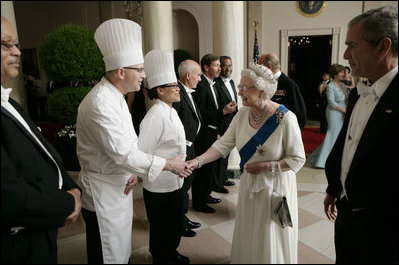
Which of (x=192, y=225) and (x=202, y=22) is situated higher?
(x=202, y=22)

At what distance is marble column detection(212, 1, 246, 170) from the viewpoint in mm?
4512

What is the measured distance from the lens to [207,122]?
3723 millimetres

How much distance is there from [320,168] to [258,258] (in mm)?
4614

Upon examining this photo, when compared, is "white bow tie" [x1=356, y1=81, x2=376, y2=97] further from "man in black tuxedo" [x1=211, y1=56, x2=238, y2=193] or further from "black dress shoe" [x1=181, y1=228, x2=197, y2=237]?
"man in black tuxedo" [x1=211, y1=56, x2=238, y2=193]

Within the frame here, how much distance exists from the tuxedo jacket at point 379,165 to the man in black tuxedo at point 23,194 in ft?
4.34

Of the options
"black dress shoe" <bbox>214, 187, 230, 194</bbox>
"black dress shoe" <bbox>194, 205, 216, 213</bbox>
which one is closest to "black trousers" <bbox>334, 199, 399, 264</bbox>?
"black dress shoe" <bbox>194, 205, 216, 213</bbox>

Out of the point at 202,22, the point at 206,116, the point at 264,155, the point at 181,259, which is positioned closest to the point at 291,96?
the point at 206,116

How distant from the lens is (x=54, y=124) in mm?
8703

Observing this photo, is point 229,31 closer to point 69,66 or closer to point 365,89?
point 69,66

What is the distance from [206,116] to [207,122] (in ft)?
0.25

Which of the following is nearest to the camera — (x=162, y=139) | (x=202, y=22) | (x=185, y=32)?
(x=162, y=139)

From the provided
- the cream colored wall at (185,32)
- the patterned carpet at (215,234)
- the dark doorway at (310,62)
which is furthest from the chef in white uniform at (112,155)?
the dark doorway at (310,62)

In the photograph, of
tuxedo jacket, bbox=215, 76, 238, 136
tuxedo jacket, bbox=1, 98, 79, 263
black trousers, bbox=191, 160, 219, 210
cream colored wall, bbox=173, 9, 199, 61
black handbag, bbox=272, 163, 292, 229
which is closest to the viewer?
tuxedo jacket, bbox=1, 98, 79, 263

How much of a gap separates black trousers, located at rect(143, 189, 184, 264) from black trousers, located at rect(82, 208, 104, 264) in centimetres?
51
